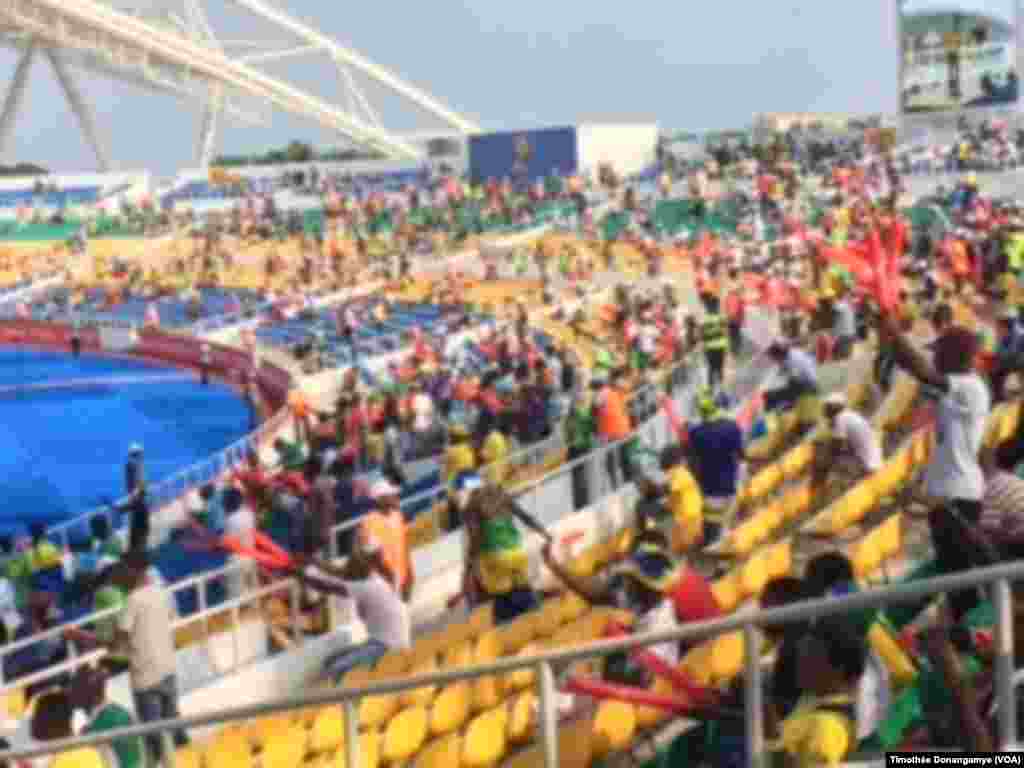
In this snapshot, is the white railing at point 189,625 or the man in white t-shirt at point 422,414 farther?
the man in white t-shirt at point 422,414

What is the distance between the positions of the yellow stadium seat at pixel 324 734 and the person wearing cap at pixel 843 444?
3.54 m

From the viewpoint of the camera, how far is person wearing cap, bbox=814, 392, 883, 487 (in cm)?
845

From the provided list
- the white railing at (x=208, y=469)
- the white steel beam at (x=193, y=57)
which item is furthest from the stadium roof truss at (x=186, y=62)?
the white railing at (x=208, y=469)

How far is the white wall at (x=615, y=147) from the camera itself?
40938 mm

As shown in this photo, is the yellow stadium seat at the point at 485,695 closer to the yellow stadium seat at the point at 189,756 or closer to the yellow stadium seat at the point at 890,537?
the yellow stadium seat at the point at 189,756

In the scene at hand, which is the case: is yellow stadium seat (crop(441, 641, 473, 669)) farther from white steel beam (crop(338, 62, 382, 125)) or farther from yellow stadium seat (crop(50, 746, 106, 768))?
white steel beam (crop(338, 62, 382, 125))

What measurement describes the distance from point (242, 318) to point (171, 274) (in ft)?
22.0

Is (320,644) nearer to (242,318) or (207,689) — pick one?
(207,689)

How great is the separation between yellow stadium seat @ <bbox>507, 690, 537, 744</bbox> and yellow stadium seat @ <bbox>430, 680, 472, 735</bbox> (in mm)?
293

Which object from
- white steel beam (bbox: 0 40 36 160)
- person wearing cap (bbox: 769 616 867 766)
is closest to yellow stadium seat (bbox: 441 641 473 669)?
person wearing cap (bbox: 769 616 867 766)

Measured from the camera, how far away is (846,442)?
28.2ft

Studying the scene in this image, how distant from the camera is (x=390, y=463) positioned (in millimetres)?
13867

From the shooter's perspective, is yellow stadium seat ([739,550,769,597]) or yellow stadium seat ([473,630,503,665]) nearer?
yellow stadium seat ([739,550,769,597])

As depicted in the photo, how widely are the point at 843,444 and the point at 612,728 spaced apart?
413cm
